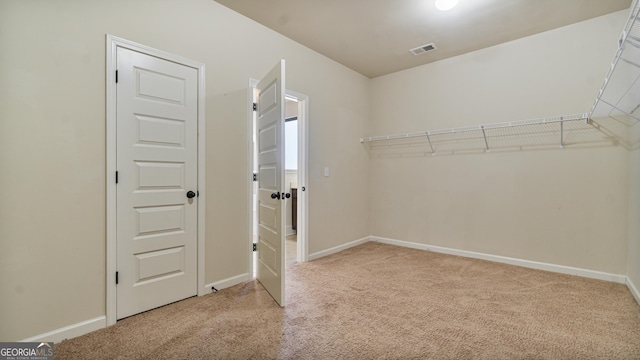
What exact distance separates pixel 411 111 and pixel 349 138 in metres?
1.01

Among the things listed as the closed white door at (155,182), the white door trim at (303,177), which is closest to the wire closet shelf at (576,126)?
the white door trim at (303,177)

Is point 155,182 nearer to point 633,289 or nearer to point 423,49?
point 423,49

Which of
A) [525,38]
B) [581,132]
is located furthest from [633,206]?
[525,38]

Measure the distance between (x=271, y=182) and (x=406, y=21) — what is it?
2.18 metres

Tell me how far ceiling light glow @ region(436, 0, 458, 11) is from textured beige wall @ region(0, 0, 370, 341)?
1.94 m

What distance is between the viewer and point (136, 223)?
2.21m

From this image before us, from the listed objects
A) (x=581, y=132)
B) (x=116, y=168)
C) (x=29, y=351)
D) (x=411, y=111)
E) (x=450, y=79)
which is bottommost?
(x=29, y=351)

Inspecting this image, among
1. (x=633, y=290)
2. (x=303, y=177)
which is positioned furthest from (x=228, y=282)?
(x=633, y=290)

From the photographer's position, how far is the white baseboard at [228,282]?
2646mm

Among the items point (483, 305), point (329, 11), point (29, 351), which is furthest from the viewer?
point (329, 11)

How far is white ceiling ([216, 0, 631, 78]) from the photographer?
2.69 m

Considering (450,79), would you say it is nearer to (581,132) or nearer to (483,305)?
(581,132)

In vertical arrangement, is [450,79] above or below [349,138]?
above

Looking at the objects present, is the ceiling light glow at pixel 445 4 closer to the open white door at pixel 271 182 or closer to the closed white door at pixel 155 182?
the open white door at pixel 271 182
